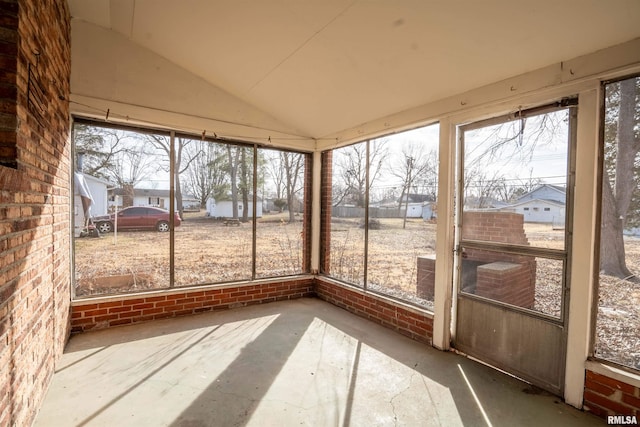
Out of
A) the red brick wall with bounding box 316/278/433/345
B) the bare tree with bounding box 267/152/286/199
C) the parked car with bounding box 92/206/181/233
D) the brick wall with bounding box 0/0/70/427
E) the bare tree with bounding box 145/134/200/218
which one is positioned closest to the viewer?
the brick wall with bounding box 0/0/70/427

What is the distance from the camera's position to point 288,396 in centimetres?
232

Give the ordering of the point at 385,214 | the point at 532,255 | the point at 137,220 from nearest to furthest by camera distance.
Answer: the point at 532,255
the point at 137,220
the point at 385,214

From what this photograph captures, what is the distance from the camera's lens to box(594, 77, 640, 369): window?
6.84 ft

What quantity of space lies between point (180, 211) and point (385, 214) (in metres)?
2.63

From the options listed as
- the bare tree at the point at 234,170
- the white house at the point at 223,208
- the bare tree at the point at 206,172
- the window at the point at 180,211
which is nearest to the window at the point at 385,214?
the window at the point at 180,211

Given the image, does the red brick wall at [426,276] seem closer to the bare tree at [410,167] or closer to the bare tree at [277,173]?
the bare tree at [410,167]

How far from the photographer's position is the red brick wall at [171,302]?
343 cm

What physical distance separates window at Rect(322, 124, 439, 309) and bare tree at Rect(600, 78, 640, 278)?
1382 millimetres

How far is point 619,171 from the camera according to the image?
2148mm

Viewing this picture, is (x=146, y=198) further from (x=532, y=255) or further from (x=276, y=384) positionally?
(x=532, y=255)

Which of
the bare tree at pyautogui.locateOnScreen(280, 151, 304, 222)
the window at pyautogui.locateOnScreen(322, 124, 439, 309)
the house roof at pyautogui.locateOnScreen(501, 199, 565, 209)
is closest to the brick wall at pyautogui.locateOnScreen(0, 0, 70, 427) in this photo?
the bare tree at pyautogui.locateOnScreen(280, 151, 304, 222)

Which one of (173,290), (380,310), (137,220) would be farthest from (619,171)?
(137,220)

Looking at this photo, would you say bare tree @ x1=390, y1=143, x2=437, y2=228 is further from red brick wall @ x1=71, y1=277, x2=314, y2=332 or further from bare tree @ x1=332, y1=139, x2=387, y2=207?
red brick wall @ x1=71, y1=277, x2=314, y2=332

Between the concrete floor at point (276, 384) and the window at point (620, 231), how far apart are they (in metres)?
0.59
